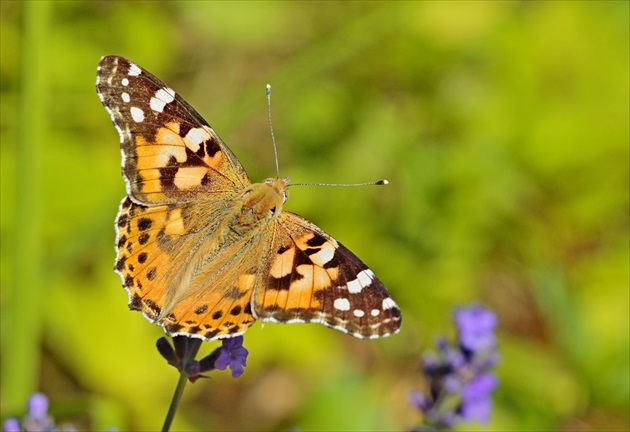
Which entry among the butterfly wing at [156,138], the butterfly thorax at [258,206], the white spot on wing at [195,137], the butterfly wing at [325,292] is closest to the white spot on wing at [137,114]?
the butterfly wing at [156,138]

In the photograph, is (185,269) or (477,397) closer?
(185,269)

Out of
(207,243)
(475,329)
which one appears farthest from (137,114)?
(475,329)

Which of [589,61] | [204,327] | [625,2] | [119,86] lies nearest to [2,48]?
[119,86]

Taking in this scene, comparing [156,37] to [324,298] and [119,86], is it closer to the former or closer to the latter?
[119,86]

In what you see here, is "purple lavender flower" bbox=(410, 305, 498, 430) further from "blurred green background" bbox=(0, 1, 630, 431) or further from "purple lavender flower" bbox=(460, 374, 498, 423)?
"blurred green background" bbox=(0, 1, 630, 431)

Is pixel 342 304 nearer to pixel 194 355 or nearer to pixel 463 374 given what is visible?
pixel 194 355

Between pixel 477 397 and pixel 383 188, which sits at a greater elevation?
pixel 383 188

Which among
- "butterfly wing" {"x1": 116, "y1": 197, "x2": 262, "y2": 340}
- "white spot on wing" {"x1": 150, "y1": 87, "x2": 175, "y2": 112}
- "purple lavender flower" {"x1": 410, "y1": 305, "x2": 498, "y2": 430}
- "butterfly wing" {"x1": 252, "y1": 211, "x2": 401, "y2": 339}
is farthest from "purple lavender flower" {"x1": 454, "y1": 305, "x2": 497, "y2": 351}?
"white spot on wing" {"x1": 150, "y1": 87, "x2": 175, "y2": 112}

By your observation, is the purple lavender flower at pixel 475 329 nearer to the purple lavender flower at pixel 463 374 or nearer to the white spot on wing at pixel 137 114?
the purple lavender flower at pixel 463 374
